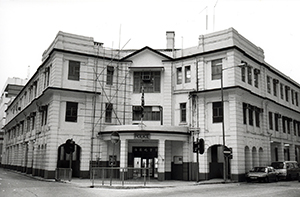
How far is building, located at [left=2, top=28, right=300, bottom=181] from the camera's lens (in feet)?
102

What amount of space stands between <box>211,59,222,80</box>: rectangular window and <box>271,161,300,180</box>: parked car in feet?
34.0

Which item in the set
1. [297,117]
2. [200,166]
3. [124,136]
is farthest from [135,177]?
[297,117]

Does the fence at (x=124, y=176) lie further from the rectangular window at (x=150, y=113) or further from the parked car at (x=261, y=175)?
the parked car at (x=261, y=175)

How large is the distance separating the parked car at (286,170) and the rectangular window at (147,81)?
1366cm

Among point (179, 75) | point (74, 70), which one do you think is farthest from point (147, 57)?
point (74, 70)

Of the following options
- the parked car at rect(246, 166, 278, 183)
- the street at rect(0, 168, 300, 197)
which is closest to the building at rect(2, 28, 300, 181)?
the parked car at rect(246, 166, 278, 183)

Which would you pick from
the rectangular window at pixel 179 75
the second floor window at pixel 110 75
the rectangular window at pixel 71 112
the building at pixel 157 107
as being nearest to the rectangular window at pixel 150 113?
the building at pixel 157 107

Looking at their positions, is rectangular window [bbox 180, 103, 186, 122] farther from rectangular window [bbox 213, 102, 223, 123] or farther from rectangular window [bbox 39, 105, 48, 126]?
rectangular window [bbox 39, 105, 48, 126]

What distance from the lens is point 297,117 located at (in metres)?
47.2

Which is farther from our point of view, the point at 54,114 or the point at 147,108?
the point at 147,108

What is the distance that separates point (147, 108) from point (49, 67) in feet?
35.1

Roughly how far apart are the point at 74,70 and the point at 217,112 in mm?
14074

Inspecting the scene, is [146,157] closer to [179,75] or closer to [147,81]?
[147,81]

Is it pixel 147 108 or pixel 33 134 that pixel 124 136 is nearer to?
pixel 147 108
